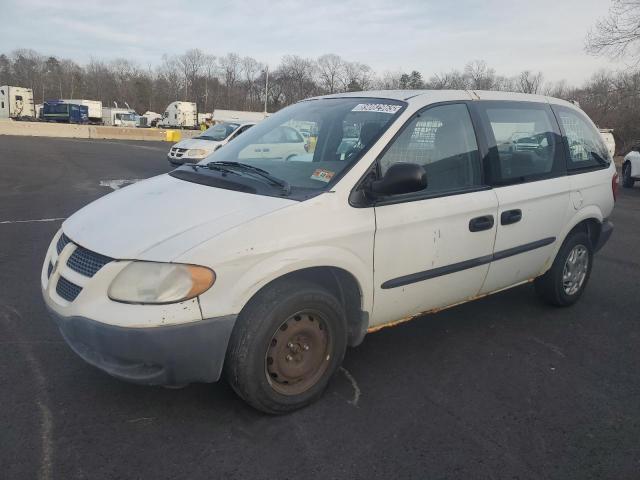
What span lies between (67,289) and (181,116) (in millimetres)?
58488

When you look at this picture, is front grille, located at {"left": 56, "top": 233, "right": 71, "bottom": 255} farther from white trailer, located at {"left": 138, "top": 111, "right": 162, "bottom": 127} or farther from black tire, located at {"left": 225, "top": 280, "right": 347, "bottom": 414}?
white trailer, located at {"left": 138, "top": 111, "right": 162, "bottom": 127}

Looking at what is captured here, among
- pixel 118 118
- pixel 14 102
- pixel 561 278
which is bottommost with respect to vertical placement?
pixel 561 278

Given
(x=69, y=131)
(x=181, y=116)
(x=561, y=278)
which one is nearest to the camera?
(x=561, y=278)

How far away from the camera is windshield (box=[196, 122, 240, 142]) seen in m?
15.9

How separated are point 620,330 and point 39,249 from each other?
605 cm

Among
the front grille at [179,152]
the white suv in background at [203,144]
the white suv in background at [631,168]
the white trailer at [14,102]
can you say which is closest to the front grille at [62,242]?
the white suv in background at [203,144]

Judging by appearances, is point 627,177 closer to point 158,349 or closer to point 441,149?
point 441,149

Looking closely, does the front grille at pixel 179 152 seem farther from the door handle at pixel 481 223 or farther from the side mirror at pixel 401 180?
the side mirror at pixel 401 180

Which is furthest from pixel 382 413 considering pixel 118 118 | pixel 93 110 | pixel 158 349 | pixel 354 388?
pixel 118 118

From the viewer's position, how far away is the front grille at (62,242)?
293cm

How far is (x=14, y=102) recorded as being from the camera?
173 ft

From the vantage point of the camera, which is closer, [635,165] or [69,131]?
[635,165]

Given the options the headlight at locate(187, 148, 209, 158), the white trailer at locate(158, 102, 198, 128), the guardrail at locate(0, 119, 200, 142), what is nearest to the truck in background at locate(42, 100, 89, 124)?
the white trailer at locate(158, 102, 198, 128)

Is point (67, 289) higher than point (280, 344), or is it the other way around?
point (67, 289)
